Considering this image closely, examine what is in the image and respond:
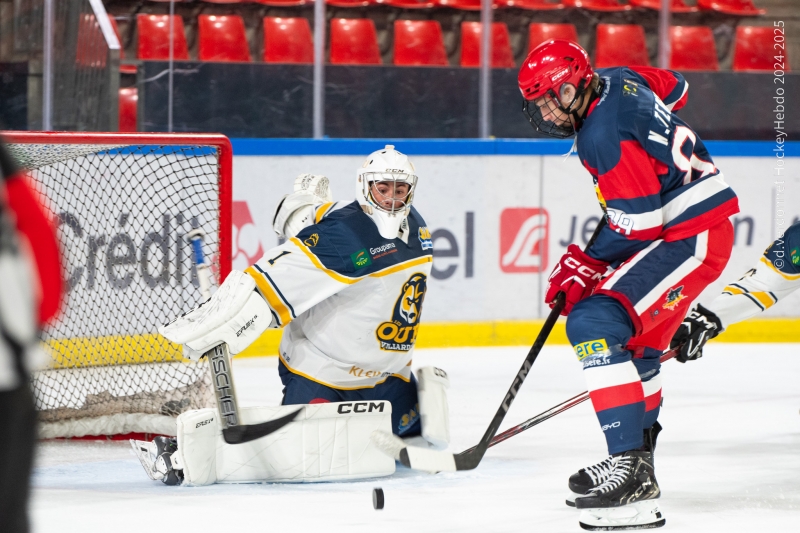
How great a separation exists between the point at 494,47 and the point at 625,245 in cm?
299

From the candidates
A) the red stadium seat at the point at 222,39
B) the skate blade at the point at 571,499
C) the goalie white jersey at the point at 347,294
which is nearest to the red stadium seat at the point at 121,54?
the red stadium seat at the point at 222,39

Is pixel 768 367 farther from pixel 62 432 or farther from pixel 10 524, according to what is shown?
pixel 10 524

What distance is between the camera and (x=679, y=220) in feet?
8.22

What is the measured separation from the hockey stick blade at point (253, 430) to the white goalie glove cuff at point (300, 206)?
2.18ft

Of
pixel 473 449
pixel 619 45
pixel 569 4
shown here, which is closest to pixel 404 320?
pixel 473 449

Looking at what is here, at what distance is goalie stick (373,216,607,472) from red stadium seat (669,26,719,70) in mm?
2942

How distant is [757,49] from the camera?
5.66 m

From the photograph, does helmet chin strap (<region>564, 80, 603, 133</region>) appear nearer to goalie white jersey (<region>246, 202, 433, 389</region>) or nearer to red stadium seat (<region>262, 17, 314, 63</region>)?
goalie white jersey (<region>246, 202, 433, 389</region>)

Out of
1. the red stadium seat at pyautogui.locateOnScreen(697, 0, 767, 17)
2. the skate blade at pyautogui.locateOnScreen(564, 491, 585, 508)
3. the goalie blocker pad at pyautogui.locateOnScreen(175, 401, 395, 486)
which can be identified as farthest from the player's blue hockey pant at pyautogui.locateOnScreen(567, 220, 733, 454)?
the red stadium seat at pyautogui.locateOnScreen(697, 0, 767, 17)

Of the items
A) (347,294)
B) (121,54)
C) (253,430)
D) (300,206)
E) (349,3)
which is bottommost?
(253,430)

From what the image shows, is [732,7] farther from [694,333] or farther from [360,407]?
[360,407]

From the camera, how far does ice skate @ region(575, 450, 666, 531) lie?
2359 mm

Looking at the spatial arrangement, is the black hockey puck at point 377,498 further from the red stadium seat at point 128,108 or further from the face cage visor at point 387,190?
the red stadium seat at point 128,108

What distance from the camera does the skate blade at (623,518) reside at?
2.36 metres
